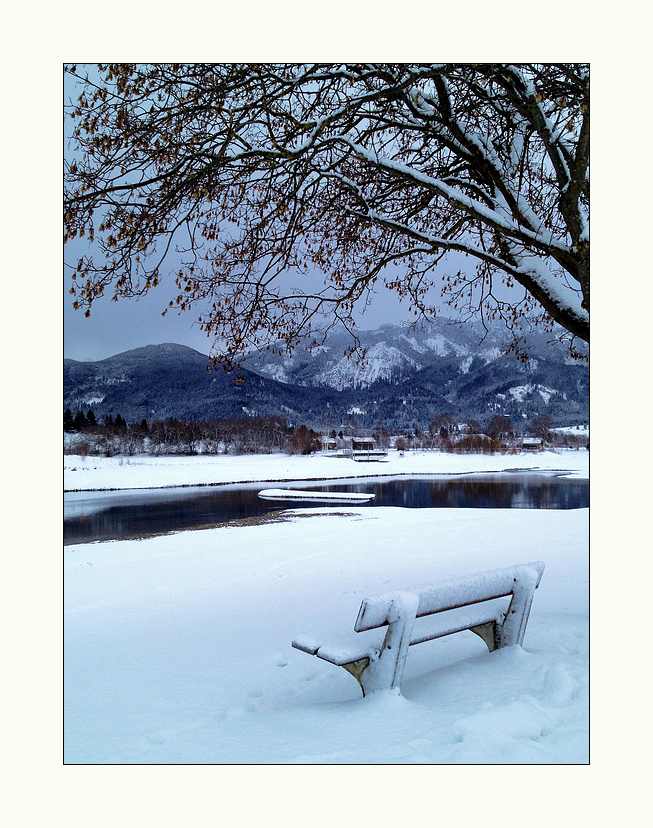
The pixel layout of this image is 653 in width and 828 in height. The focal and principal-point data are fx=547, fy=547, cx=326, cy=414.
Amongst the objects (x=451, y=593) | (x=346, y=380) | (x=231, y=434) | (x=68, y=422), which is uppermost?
(x=346, y=380)

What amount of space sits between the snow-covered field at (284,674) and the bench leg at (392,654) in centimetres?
7

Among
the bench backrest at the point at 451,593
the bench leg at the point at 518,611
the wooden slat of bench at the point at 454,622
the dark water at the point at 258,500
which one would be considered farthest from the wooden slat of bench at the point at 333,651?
the dark water at the point at 258,500

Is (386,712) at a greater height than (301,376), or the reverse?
(301,376)

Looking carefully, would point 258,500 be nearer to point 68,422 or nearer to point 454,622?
point 68,422

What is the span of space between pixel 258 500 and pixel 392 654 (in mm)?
15950

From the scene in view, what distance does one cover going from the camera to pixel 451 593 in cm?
255

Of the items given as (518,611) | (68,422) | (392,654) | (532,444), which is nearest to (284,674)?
(392,654)

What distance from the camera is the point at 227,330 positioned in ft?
13.4

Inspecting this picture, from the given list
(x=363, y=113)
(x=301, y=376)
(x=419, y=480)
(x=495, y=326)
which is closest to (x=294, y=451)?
(x=301, y=376)

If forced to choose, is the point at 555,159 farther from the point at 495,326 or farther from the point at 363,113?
the point at 495,326

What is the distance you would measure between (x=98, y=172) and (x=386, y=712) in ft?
12.3

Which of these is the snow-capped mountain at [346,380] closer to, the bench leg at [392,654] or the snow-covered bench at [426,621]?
the snow-covered bench at [426,621]

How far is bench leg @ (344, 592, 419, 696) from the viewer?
7.70 ft

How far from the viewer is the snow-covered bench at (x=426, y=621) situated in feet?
7.55
